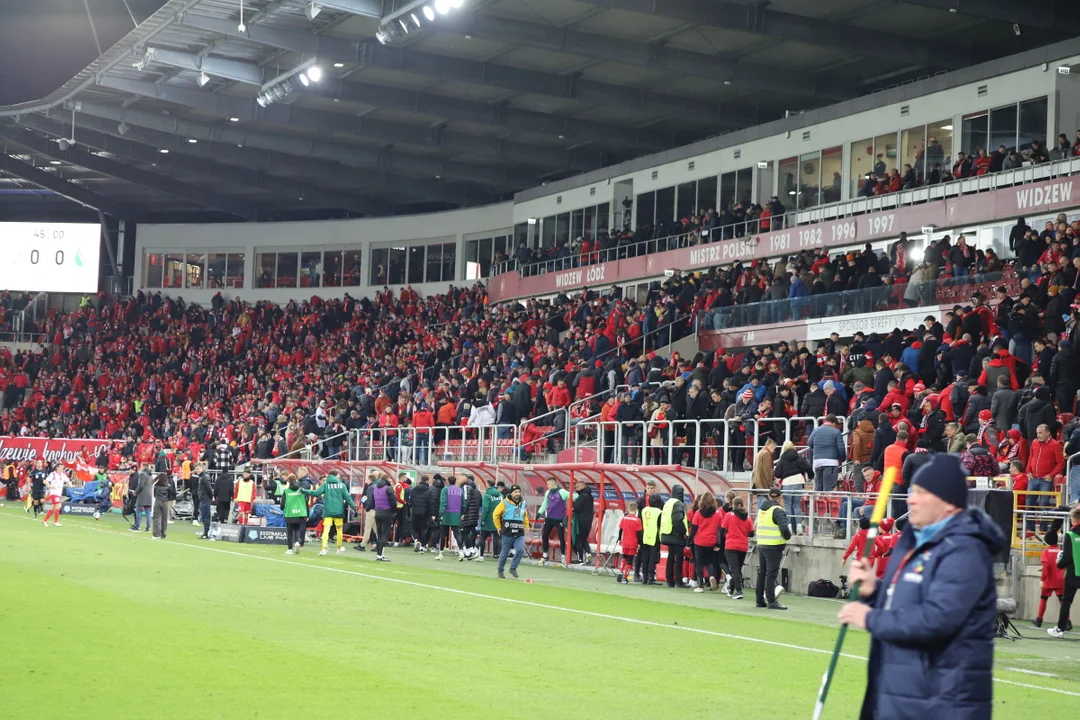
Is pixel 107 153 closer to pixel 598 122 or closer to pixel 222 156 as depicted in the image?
pixel 222 156

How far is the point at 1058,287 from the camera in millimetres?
24812

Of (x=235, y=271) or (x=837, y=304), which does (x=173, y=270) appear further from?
(x=837, y=304)

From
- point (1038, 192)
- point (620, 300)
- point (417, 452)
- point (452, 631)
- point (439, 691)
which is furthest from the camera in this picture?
point (620, 300)

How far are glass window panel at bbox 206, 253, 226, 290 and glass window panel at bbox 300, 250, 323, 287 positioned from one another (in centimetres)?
491

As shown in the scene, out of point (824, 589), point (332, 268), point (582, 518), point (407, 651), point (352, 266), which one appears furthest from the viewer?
point (332, 268)

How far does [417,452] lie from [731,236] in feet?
41.0

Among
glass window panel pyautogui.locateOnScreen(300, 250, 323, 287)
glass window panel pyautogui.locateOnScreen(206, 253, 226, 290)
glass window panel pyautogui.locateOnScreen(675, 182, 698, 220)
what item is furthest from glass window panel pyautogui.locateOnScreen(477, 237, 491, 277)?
glass window panel pyautogui.locateOnScreen(206, 253, 226, 290)

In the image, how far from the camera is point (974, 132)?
36.7 metres

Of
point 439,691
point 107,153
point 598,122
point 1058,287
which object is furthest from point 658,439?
point 107,153

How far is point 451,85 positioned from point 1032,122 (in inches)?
773

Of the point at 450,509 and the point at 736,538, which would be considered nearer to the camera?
the point at 736,538

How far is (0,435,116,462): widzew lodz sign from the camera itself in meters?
53.6

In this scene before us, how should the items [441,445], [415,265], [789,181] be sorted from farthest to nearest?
[415,265] → [789,181] → [441,445]

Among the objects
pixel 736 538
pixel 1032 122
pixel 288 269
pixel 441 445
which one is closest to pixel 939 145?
pixel 1032 122
